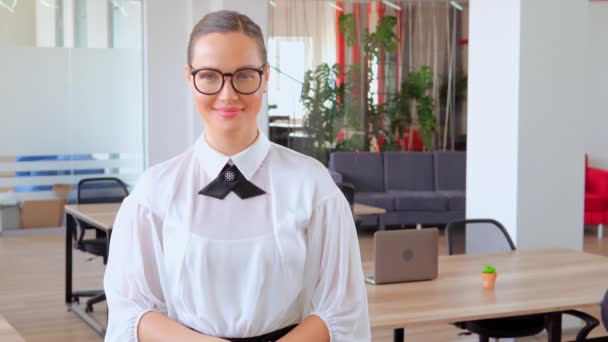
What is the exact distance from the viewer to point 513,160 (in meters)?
5.86

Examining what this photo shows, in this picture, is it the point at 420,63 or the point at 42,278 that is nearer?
the point at 42,278

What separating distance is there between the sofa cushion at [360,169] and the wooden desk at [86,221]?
4.37m

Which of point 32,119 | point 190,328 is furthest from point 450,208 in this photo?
point 190,328

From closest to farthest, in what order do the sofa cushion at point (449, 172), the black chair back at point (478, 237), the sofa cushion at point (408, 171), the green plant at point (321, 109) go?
the black chair back at point (478, 237) < the sofa cushion at point (408, 171) < the sofa cushion at point (449, 172) < the green plant at point (321, 109)

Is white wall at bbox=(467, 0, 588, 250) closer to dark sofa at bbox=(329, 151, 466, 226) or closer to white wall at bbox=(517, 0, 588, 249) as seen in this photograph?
white wall at bbox=(517, 0, 588, 249)

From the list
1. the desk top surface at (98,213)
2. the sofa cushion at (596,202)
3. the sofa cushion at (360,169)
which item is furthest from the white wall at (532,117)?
the sofa cushion at (360,169)

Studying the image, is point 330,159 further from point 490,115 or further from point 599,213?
point 490,115

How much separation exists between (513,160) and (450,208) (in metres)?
4.67

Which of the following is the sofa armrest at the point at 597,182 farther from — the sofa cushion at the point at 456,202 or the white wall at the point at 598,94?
the sofa cushion at the point at 456,202

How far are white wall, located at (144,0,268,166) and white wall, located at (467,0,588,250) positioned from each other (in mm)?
5053

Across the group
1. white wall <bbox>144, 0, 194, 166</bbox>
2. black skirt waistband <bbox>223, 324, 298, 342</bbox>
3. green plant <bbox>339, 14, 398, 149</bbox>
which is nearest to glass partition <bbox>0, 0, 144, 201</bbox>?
white wall <bbox>144, 0, 194, 166</bbox>

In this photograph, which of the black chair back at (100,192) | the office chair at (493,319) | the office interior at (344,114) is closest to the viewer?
the office chair at (493,319)

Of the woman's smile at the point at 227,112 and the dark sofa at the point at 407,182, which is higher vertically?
the woman's smile at the point at 227,112

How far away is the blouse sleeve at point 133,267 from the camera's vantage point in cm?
176
